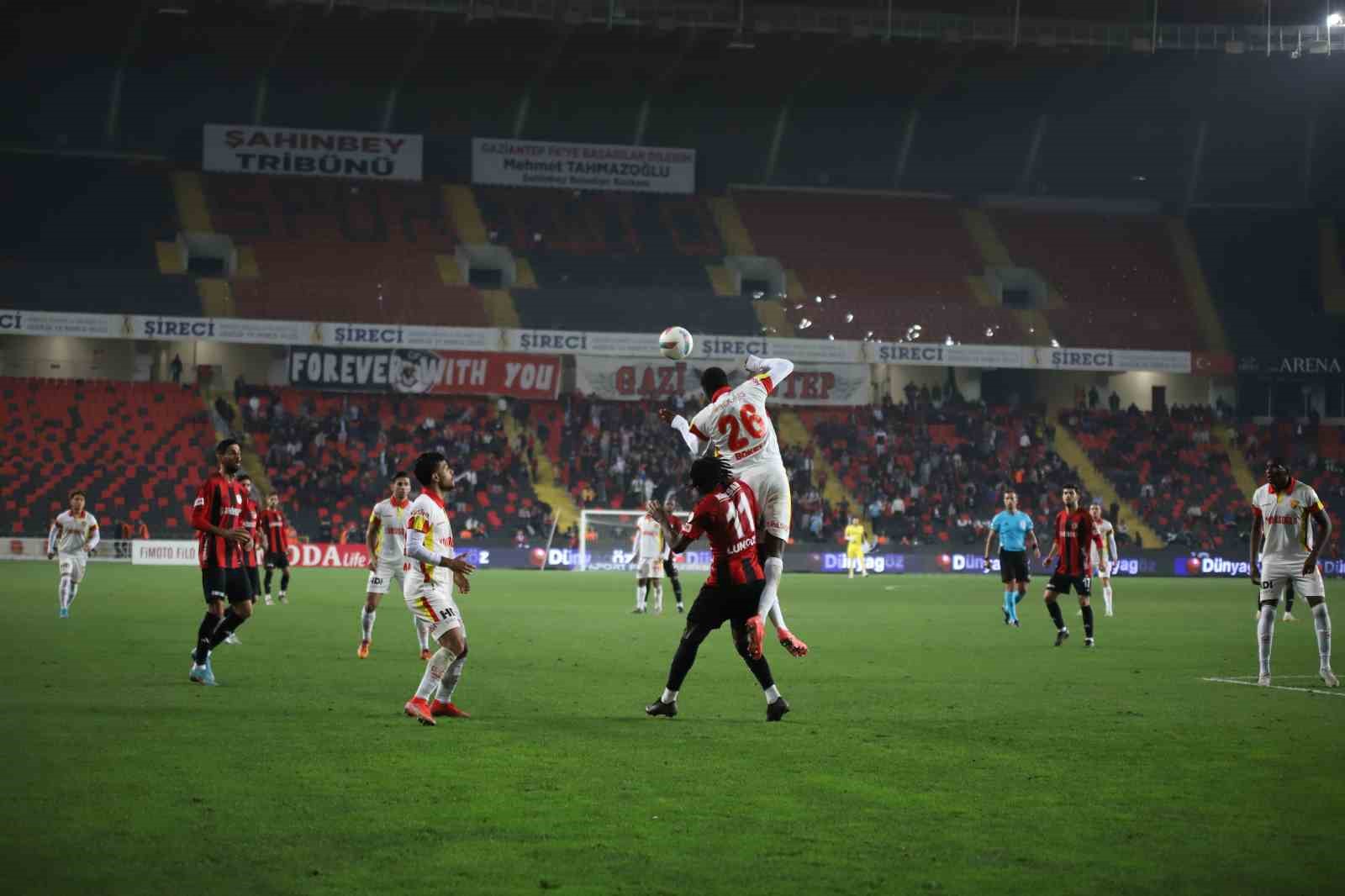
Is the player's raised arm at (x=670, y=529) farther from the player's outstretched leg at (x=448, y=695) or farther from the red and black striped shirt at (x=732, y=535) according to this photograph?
the player's outstretched leg at (x=448, y=695)

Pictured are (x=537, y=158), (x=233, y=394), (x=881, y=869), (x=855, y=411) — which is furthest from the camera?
(x=537, y=158)

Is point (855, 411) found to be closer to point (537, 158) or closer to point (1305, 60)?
point (537, 158)

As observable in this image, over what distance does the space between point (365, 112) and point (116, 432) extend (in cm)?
1903

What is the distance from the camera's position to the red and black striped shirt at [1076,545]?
74.0 ft

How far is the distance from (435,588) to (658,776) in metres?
→ 3.72

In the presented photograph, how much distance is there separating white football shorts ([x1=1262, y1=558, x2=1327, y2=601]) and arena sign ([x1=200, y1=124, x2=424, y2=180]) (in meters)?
51.9

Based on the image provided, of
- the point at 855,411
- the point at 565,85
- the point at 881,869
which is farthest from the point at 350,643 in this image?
the point at 565,85

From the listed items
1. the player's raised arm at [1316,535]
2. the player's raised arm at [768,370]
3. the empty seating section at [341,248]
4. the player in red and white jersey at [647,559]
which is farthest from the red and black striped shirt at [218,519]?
the empty seating section at [341,248]

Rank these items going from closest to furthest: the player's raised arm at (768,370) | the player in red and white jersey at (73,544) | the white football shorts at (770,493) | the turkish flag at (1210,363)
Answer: the white football shorts at (770,493) < the player's raised arm at (768,370) < the player in red and white jersey at (73,544) < the turkish flag at (1210,363)

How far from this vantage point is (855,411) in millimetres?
60031

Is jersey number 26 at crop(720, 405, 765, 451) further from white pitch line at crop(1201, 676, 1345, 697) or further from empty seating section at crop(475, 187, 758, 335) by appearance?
empty seating section at crop(475, 187, 758, 335)

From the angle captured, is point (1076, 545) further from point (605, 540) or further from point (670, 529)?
point (605, 540)

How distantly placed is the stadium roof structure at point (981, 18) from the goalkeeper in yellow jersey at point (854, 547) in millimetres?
20187

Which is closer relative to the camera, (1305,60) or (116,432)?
(116,432)
